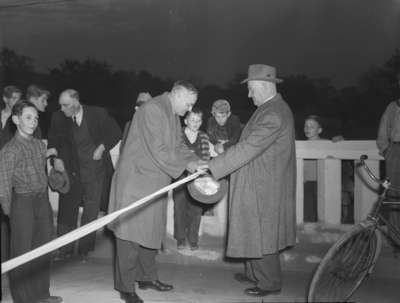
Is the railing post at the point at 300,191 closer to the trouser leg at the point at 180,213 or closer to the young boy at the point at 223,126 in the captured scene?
the young boy at the point at 223,126

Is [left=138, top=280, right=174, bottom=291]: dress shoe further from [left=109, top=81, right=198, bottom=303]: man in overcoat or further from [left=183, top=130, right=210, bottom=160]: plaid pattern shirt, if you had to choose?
[left=183, top=130, right=210, bottom=160]: plaid pattern shirt

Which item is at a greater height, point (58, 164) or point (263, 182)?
point (58, 164)

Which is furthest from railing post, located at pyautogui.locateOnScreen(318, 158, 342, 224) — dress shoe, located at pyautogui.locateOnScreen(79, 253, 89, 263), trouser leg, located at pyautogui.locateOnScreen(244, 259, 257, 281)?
dress shoe, located at pyautogui.locateOnScreen(79, 253, 89, 263)

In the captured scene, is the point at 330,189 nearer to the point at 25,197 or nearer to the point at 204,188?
the point at 204,188

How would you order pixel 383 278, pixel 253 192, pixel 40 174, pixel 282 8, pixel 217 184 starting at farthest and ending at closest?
pixel 282 8 < pixel 383 278 < pixel 217 184 < pixel 253 192 < pixel 40 174

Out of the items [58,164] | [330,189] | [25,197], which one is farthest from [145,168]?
[330,189]

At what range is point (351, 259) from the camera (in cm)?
388

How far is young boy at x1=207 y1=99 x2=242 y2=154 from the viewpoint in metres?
5.92

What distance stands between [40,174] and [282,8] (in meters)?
9.23

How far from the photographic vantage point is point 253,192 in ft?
13.6

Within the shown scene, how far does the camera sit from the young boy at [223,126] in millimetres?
5922

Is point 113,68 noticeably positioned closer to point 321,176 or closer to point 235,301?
point 321,176

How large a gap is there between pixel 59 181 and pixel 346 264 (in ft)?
10.0

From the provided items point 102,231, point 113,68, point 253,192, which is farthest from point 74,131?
point 113,68
